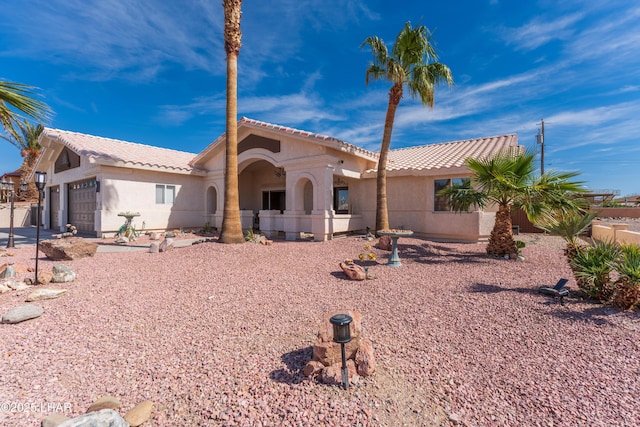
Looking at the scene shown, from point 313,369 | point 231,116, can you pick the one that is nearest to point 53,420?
point 313,369

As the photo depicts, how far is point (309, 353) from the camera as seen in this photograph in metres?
3.62

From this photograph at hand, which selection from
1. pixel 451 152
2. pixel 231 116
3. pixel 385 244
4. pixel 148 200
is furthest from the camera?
pixel 451 152

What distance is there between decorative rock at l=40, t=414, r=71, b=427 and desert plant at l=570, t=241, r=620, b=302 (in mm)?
7792

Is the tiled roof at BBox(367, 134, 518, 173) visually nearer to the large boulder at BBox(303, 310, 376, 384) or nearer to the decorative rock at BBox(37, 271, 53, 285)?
the large boulder at BBox(303, 310, 376, 384)

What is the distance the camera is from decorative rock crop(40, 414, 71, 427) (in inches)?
96.3

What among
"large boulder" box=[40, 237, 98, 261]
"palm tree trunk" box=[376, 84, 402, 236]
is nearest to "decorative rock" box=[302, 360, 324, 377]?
"large boulder" box=[40, 237, 98, 261]

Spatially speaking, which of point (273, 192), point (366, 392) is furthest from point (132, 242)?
point (366, 392)

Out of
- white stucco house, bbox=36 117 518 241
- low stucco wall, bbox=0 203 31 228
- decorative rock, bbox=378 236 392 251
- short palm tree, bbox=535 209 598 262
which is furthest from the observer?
low stucco wall, bbox=0 203 31 228

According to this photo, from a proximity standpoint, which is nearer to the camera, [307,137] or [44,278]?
[44,278]

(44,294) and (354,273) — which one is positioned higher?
(354,273)

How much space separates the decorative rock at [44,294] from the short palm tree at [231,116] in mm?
5768

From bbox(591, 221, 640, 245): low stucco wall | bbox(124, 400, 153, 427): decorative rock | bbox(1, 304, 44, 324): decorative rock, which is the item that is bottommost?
bbox(124, 400, 153, 427): decorative rock

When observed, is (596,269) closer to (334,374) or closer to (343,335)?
(343,335)

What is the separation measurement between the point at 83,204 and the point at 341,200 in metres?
15.5
